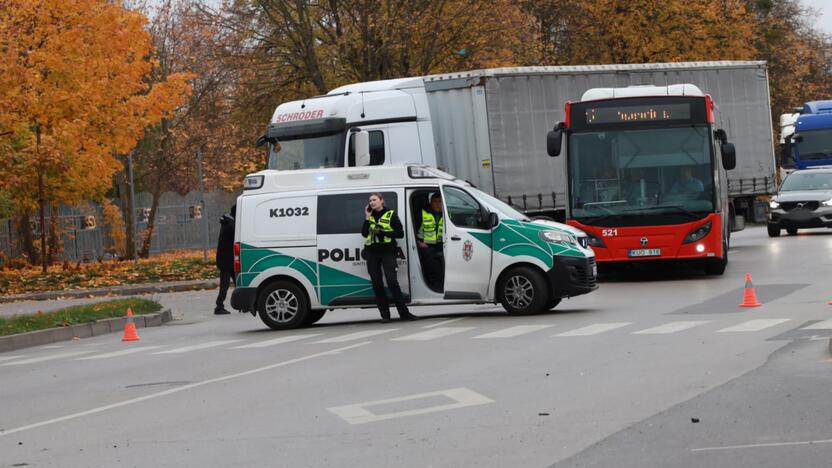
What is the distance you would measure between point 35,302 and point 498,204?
540 inches

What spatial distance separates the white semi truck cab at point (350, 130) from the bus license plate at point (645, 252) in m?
4.30

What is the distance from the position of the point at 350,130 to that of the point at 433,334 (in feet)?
29.4

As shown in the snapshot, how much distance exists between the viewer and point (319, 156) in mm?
24938

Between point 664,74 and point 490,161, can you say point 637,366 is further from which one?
point 664,74

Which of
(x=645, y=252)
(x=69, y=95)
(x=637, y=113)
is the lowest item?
(x=645, y=252)

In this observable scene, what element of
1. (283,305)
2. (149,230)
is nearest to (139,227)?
(149,230)

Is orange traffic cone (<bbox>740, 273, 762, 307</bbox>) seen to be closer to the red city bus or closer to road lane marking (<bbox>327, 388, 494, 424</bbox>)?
the red city bus

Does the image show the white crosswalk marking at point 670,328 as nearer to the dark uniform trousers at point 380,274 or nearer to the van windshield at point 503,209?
the van windshield at point 503,209

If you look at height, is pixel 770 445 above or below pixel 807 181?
below

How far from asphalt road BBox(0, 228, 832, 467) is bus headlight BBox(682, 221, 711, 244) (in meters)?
3.95

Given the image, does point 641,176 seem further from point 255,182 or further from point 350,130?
point 255,182

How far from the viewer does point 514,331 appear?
632 inches

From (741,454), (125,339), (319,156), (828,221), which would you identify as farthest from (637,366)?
(828,221)

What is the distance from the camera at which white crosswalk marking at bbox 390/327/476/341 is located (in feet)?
52.3
